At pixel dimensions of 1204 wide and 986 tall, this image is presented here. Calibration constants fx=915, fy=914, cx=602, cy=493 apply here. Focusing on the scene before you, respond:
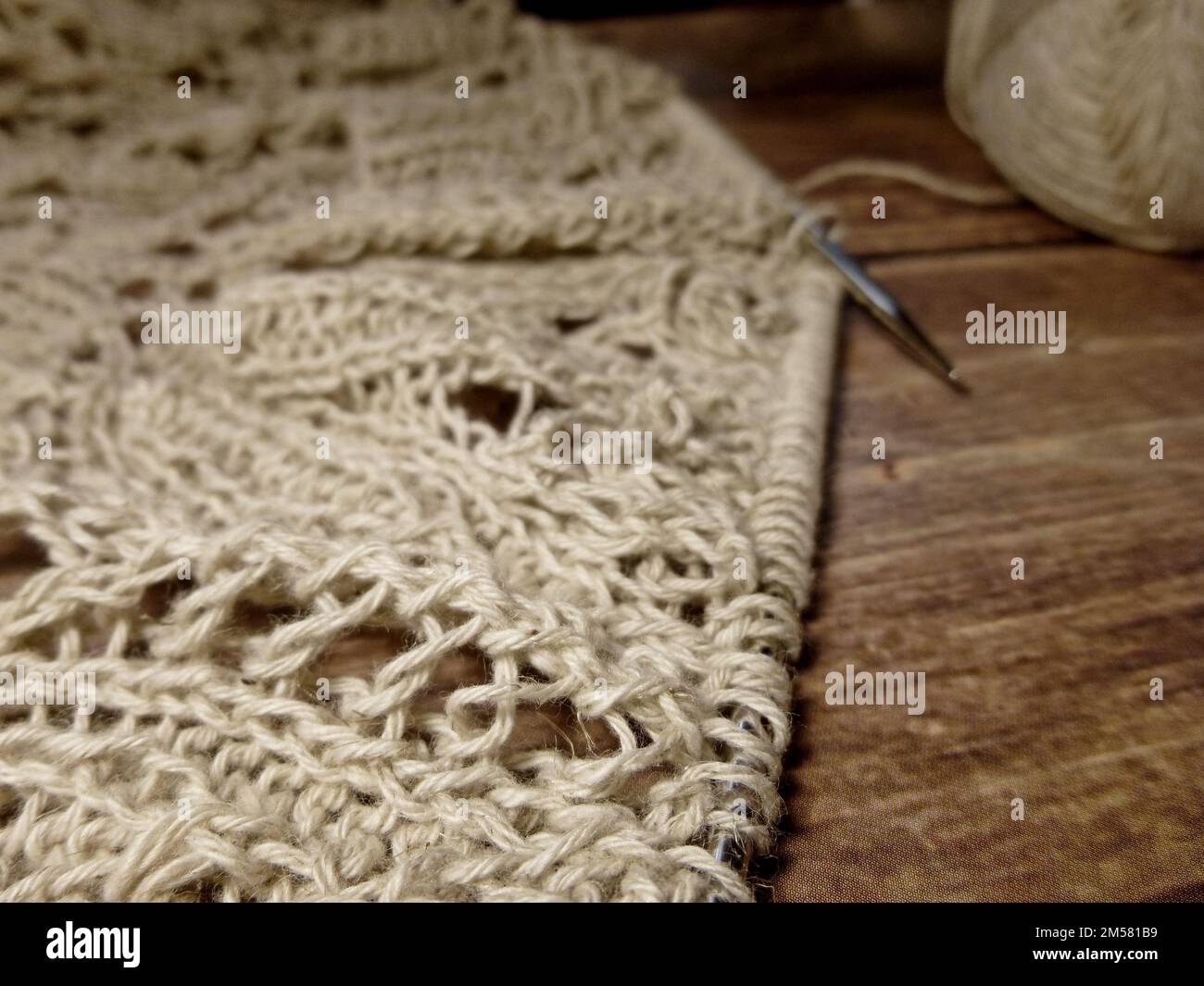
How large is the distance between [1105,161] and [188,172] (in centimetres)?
75

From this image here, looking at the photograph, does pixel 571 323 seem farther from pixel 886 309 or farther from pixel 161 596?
pixel 161 596

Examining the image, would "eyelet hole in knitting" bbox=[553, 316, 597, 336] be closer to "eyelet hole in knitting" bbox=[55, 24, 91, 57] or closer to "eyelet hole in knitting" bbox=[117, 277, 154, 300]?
"eyelet hole in knitting" bbox=[117, 277, 154, 300]

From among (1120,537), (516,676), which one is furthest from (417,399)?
(1120,537)

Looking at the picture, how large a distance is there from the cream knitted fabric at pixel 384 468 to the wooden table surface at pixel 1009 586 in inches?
2.0

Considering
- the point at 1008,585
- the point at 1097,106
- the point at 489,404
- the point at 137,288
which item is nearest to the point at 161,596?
the point at 489,404

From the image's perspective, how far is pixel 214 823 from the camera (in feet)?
1.29

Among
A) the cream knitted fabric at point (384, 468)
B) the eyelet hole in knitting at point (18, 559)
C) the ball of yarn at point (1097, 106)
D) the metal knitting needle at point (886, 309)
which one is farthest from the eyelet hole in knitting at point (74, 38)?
the ball of yarn at point (1097, 106)

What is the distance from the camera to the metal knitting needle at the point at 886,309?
68 centimetres

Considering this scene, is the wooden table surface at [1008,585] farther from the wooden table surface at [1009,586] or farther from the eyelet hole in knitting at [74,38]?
the eyelet hole in knitting at [74,38]

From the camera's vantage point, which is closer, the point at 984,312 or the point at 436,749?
the point at 436,749

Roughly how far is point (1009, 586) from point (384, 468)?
38 centimetres

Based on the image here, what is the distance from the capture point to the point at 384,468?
543mm
